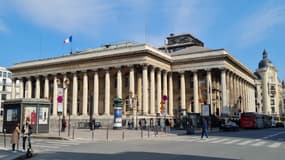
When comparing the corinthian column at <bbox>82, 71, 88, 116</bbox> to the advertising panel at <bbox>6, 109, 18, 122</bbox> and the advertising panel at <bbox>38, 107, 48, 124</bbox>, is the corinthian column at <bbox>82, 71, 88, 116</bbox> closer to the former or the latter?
the advertising panel at <bbox>38, 107, 48, 124</bbox>

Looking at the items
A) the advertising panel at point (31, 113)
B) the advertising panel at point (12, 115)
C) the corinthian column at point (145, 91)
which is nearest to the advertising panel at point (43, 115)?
the advertising panel at point (31, 113)

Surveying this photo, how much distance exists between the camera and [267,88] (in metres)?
139

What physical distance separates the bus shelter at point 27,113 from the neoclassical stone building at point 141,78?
73.0 ft

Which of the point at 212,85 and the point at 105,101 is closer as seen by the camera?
the point at 105,101

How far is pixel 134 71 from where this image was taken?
197 feet

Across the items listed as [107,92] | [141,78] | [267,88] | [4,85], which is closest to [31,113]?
[107,92]

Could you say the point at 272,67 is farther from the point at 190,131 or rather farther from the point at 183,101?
the point at 190,131

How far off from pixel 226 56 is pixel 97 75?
24057mm

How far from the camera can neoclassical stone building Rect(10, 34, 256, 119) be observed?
59.2 meters

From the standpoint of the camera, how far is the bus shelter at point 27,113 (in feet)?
104

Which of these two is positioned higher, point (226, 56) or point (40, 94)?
point (226, 56)

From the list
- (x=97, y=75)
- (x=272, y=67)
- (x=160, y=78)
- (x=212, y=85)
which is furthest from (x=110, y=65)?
(x=272, y=67)

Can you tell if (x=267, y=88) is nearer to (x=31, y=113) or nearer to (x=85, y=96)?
(x=85, y=96)

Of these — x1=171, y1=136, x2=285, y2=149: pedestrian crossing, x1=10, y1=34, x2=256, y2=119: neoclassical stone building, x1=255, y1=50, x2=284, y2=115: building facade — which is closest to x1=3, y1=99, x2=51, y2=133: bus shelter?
x1=171, y1=136, x2=285, y2=149: pedestrian crossing
